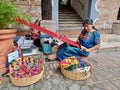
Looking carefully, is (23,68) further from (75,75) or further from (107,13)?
(107,13)

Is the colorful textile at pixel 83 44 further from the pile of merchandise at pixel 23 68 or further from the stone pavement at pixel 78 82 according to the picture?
the pile of merchandise at pixel 23 68

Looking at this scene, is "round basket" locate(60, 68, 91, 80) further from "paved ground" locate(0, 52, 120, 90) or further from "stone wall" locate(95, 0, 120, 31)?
"stone wall" locate(95, 0, 120, 31)

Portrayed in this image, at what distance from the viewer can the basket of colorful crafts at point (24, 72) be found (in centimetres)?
166

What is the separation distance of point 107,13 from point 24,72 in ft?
12.9

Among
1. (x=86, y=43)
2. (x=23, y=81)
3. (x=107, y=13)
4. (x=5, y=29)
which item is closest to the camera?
(x=23, y=81)

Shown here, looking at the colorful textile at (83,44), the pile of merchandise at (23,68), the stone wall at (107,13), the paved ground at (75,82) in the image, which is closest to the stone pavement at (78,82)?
the paved ground at (75,82)

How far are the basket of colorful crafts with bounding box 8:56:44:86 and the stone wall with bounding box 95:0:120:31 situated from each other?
3.39 meters

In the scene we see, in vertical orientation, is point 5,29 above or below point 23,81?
above

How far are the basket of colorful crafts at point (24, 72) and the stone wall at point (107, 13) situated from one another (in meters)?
3.39

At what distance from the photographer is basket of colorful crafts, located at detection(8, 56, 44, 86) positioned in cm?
166

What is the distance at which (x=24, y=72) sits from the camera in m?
1.77

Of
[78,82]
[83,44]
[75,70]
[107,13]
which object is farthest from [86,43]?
[107,13]

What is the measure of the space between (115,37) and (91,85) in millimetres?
3002

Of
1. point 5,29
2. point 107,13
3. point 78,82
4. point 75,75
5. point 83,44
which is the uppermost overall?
point 107,13
